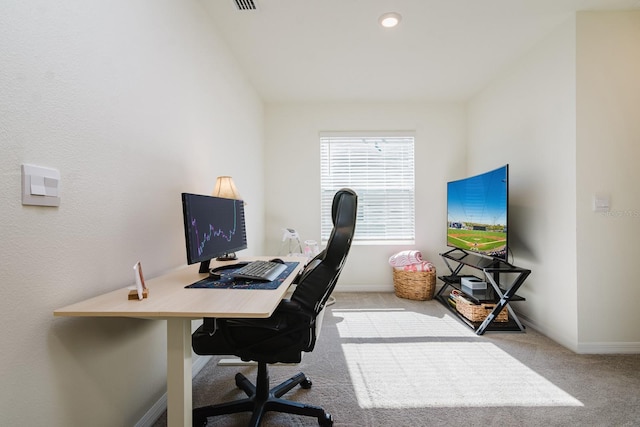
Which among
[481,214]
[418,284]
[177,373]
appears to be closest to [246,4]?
[177,373]

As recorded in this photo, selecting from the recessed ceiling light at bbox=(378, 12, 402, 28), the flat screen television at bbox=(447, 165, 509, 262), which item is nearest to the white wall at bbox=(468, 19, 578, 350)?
the flat screen television at bbox=(447, 165, 509, 262)

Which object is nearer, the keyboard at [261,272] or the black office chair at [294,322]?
the black office chair at [294,322]

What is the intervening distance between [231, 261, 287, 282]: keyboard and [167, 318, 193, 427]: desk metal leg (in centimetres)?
35

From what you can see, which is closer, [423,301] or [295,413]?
[295,413]

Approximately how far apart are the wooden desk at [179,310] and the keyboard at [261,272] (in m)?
0.14

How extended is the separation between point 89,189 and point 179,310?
0.62m

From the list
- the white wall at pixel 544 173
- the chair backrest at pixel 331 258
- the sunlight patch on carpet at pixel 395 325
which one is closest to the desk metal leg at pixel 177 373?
the chair backrest at pixel 331 258

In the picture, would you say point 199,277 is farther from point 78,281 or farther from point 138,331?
point 78,281

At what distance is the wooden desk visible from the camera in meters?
0.88

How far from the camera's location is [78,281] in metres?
1.01

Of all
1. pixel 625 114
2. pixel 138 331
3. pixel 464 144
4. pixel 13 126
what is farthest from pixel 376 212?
pixel 13 126

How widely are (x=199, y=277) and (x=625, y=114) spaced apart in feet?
10.5

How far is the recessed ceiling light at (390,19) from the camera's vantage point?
207 centimetres

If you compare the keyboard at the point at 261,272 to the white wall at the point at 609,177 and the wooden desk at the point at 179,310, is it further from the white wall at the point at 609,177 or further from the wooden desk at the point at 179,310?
the white wall at the point at 609,177
